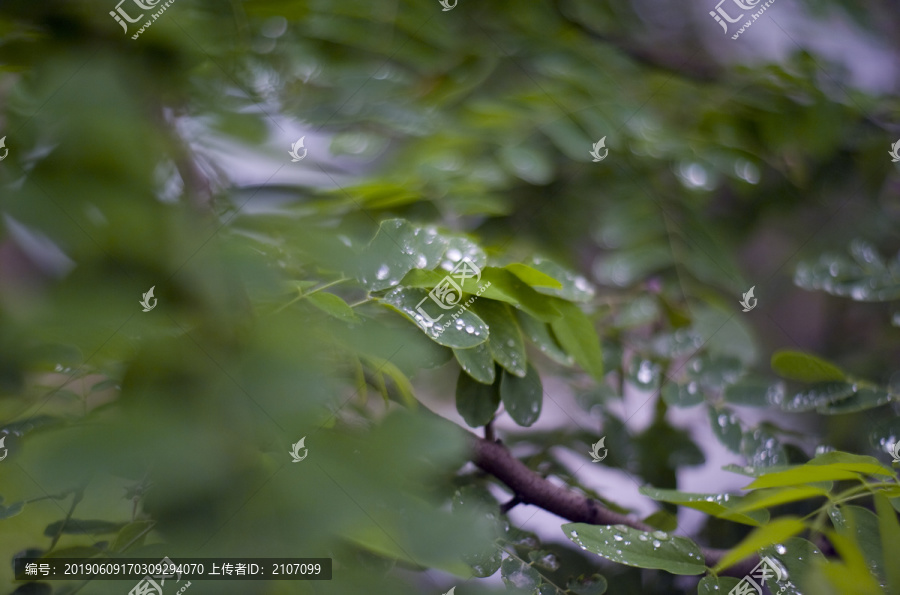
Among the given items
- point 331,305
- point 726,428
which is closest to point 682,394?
point 726,428

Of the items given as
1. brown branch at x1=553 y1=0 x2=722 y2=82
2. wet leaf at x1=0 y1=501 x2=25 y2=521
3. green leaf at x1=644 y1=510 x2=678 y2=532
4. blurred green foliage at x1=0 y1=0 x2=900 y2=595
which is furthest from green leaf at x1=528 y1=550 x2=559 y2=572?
brown branch at x1=553 y1=0 x2=722 y2=82

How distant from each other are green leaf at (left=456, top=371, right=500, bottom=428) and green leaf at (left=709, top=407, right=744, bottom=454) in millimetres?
245

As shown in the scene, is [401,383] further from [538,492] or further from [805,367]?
[805,367]

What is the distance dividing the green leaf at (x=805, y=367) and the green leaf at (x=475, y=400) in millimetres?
262

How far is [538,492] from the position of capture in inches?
17.1

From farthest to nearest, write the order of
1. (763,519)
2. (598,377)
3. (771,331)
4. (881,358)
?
(771,331)
(881,358)
(598,377)
(763,519)

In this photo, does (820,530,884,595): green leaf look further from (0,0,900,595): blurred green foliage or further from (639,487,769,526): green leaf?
(639,487,769,526): green leaf

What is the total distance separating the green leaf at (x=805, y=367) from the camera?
489 mm

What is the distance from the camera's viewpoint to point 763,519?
381 mm

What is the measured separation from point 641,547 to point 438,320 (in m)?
0.20

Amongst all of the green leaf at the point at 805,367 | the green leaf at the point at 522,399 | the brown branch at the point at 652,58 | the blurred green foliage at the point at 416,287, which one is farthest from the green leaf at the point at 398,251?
the brown branch at the point at 652,58

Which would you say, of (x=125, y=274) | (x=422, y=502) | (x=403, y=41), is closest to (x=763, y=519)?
(x=422, y=502)

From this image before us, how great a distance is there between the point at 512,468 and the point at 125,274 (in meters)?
0.33

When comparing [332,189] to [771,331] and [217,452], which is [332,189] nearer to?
[217,452]
